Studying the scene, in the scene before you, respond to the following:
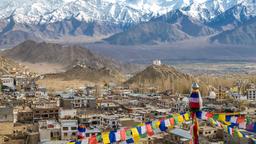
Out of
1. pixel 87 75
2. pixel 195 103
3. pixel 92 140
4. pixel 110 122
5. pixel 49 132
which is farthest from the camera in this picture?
pixel 87 75

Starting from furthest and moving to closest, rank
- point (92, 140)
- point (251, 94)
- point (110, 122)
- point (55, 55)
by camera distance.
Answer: point (55, 55), point (251, 94), point (110, 122), point (92, 140)

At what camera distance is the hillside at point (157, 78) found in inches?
2704

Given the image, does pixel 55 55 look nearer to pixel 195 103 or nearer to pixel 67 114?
pixel 67 114

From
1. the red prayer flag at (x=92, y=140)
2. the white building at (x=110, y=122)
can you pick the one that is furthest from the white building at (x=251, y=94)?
the red prayer flag at (x=92, y=140)

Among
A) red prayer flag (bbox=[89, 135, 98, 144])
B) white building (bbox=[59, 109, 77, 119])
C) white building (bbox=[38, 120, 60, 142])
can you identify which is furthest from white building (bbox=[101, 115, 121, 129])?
red prayer flag (bbox=[89, 135, 98, 144])

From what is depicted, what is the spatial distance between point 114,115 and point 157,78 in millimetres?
34923

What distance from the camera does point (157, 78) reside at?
73.1 meters

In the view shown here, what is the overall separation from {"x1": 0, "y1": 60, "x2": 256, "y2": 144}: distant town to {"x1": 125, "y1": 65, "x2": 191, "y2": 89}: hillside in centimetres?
207

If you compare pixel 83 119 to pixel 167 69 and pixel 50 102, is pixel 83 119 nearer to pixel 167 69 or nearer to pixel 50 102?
pixel 50 102

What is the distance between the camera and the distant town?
2069 centimetres

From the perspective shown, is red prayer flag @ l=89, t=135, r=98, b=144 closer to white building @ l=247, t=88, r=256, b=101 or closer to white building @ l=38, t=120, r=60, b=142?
white building @ l=38, t=120, r=60, b=142

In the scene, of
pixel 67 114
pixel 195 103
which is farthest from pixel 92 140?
pixel 67 114

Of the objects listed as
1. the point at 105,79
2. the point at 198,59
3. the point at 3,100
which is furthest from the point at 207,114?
the point at 198,59

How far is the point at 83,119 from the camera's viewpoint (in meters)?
36.2
